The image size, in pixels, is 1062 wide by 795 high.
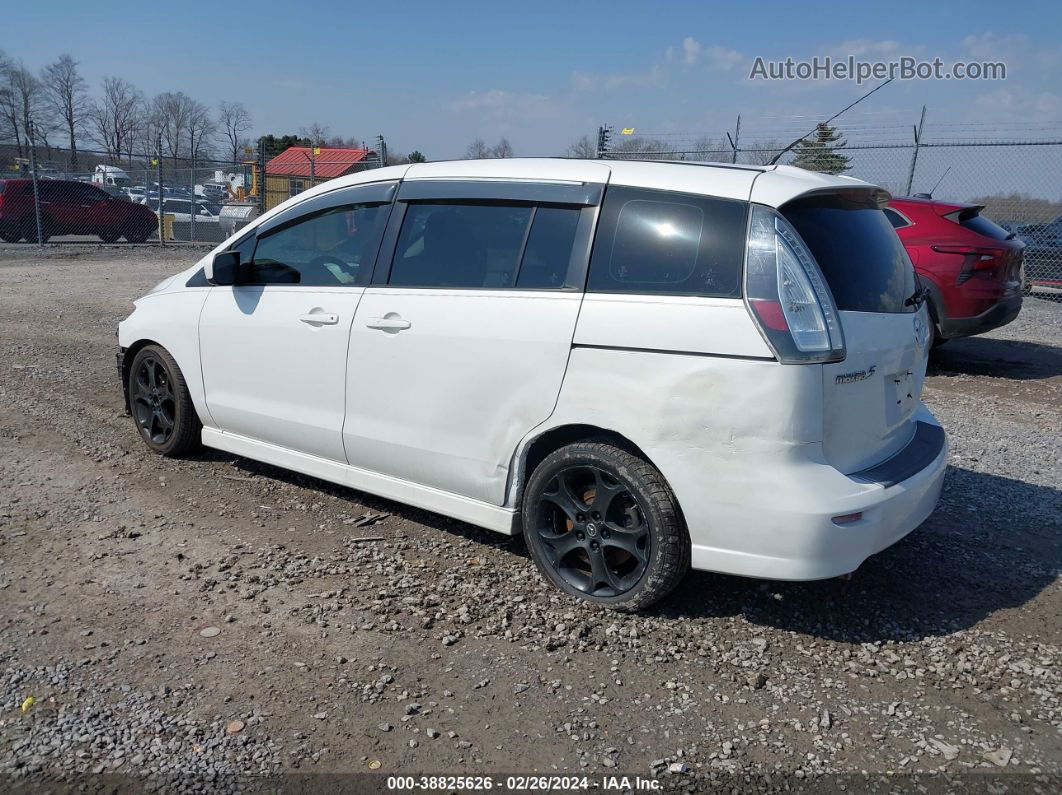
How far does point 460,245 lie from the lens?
161 inches

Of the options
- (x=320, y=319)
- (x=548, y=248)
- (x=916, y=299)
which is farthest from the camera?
(x=320, y=319)

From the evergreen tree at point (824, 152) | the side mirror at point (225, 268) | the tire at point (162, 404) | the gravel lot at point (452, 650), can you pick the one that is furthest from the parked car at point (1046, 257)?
the tire at point (162, 404)

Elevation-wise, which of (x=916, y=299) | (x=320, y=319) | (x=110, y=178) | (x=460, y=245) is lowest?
(x=320, y=319)

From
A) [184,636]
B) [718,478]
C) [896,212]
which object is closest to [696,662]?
[718,478]

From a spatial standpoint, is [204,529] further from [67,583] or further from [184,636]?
[184,636]

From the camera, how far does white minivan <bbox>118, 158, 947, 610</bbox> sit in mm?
3199

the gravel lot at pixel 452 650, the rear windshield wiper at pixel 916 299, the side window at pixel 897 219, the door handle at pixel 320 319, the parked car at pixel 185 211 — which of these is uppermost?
the side window at pixel 897 219

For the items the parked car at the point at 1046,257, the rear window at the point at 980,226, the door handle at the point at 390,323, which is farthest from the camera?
the parked car at the point at 1046,257

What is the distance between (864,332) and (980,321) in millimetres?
6199

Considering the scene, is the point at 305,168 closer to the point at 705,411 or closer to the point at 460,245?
the point at 460,245

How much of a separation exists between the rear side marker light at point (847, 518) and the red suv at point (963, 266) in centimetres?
609

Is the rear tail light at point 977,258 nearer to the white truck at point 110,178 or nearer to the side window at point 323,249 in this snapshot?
the side window at point 323,249

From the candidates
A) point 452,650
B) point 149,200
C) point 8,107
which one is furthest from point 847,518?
point 8,107

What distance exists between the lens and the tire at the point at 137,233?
2236cm
